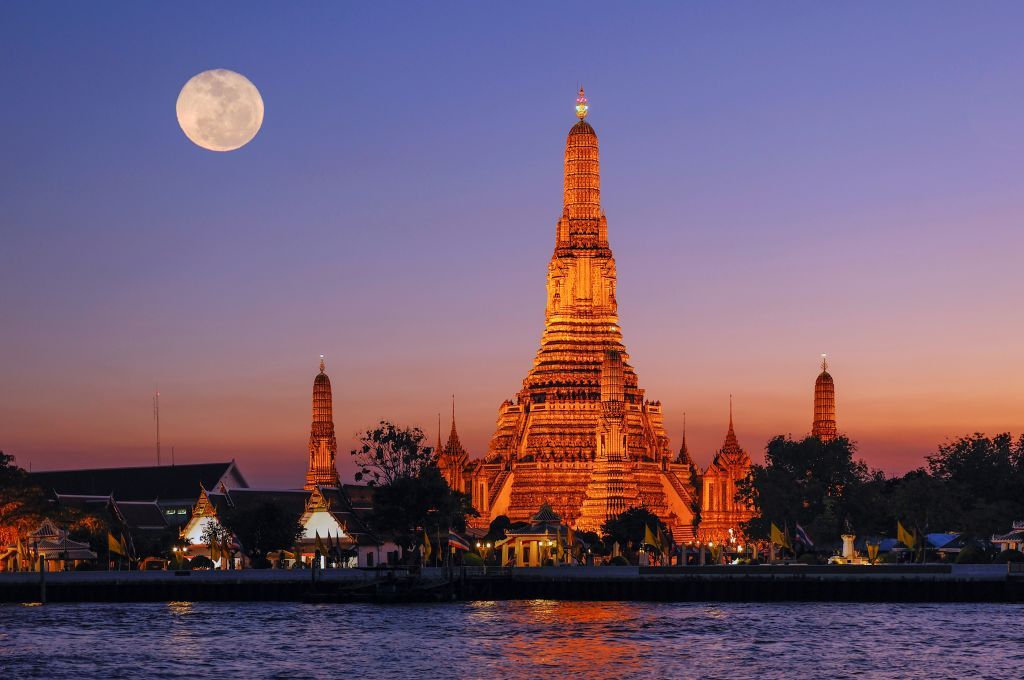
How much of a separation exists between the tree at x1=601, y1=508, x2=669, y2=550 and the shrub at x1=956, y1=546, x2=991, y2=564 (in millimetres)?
31735

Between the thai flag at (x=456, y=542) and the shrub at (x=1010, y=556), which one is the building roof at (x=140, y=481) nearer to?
the thai flag at (x=456, y=542)

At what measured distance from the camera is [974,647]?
92.7 meters

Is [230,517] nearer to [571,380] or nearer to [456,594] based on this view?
[456,594]

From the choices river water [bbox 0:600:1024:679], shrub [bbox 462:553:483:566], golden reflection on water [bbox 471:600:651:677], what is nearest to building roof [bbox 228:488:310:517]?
shrub [bbox 462:553:483:566]

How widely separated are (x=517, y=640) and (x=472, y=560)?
42.5 meters

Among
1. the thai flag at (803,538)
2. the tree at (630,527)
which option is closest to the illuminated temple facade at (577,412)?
the tree at (630,527)

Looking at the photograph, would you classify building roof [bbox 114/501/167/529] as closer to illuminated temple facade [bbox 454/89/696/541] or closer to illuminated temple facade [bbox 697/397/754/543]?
illuminated temple facade [bbox 454/89/696/541]

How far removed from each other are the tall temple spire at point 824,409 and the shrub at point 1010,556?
5795cm

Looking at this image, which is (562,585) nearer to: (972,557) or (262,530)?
(972,557)

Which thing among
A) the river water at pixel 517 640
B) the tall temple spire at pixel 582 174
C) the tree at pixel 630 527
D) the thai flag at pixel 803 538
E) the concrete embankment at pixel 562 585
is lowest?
the river water at pixel 517 640

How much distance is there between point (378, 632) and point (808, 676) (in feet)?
82.7

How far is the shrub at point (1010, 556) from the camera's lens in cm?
12188

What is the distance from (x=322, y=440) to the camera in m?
182

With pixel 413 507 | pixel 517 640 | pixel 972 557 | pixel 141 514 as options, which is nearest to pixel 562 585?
pixel 517 640
